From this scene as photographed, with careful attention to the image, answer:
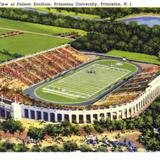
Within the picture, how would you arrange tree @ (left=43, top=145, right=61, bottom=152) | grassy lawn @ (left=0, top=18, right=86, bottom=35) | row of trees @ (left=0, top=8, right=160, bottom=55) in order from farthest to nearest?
grassy lawn @ (left=0, top=18, right=86, bottom=35) → row of trees @ (left=0, top=8, right=160, bottom=55) → tree @ (left=43, top=145, right=61, bottom=152)

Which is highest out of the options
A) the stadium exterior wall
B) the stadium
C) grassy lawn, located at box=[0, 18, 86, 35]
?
grassy lawn, located at box=[0, 18, 86, 35]

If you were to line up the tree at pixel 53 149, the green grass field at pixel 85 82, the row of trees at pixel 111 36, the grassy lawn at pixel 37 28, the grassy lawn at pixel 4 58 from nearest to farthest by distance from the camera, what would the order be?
the tree at pixel 53 149 → the green grass field at pixel 85 82 → the grassy lawn at pixel 4 58 → the row of trees at pixel 111 36 → the grassy lawn at pixel 37 28

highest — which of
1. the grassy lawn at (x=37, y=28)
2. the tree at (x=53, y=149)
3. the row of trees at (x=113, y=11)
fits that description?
the row of trees at (x=113, y=11)

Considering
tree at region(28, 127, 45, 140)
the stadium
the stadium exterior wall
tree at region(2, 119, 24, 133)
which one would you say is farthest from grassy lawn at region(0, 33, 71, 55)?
tree at region(28, 127, 45, 140)

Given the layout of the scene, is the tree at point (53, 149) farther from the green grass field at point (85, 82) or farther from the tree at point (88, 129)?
the green grass field at point (85, 82)

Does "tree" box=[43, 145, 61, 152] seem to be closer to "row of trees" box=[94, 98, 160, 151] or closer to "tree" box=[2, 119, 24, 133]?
"tree" box=[2, 119, 24, 133]

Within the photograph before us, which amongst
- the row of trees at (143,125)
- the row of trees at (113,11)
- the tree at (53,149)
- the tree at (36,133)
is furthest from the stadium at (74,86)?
the row of trees at (113,11)
